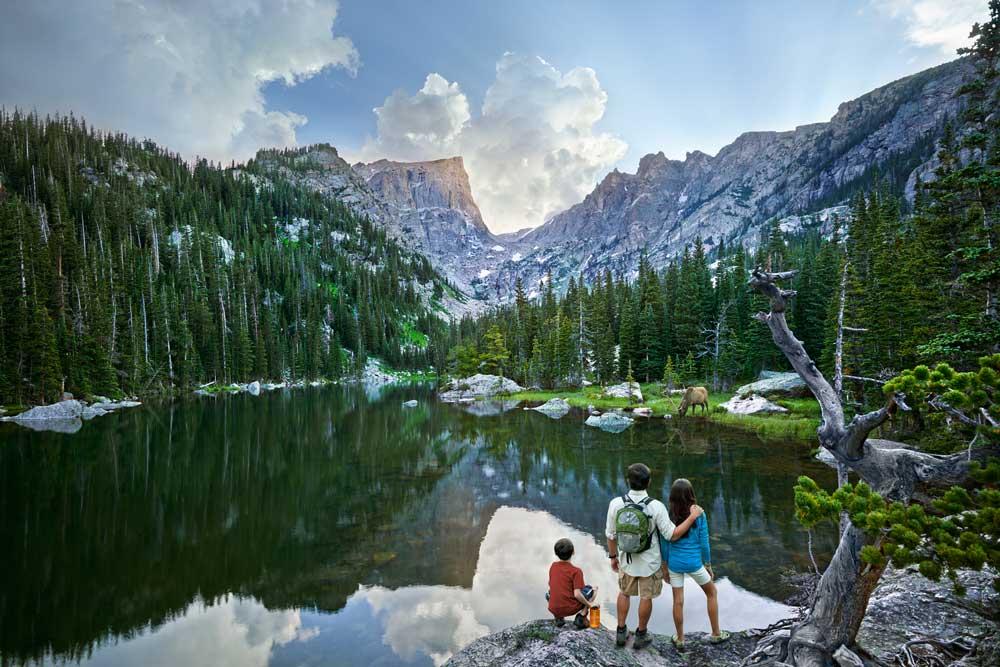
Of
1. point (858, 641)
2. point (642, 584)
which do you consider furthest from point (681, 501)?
point (858, 641)

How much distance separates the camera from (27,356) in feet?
136

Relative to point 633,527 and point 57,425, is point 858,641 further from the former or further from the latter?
point 57,425

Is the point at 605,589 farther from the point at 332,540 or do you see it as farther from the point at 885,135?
the point at 885,135

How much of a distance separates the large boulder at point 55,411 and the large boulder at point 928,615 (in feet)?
177

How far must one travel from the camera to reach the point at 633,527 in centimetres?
575

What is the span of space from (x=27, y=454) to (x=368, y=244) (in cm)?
16096

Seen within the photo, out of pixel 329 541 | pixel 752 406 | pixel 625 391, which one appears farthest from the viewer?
pixel 625 391

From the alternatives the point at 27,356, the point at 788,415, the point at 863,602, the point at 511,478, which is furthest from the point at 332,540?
the point at 27,356

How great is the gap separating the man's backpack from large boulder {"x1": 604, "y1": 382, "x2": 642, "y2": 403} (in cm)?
4022

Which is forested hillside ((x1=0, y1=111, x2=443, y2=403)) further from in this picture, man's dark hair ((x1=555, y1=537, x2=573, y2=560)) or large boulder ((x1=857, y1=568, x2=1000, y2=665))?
large boulder ((x1=857, y1=568, x2=1000, y2=665))

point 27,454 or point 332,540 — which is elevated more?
point 27,454

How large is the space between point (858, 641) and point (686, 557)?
8.22 feet

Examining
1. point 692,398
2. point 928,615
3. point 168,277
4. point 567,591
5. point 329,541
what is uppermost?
point 168,277

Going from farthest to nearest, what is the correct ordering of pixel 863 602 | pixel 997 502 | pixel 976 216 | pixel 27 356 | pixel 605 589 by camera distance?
pixel 27 356 < pixel 976 216 < pixel 605 589 < pixel 863 602 < pixel 997 502
